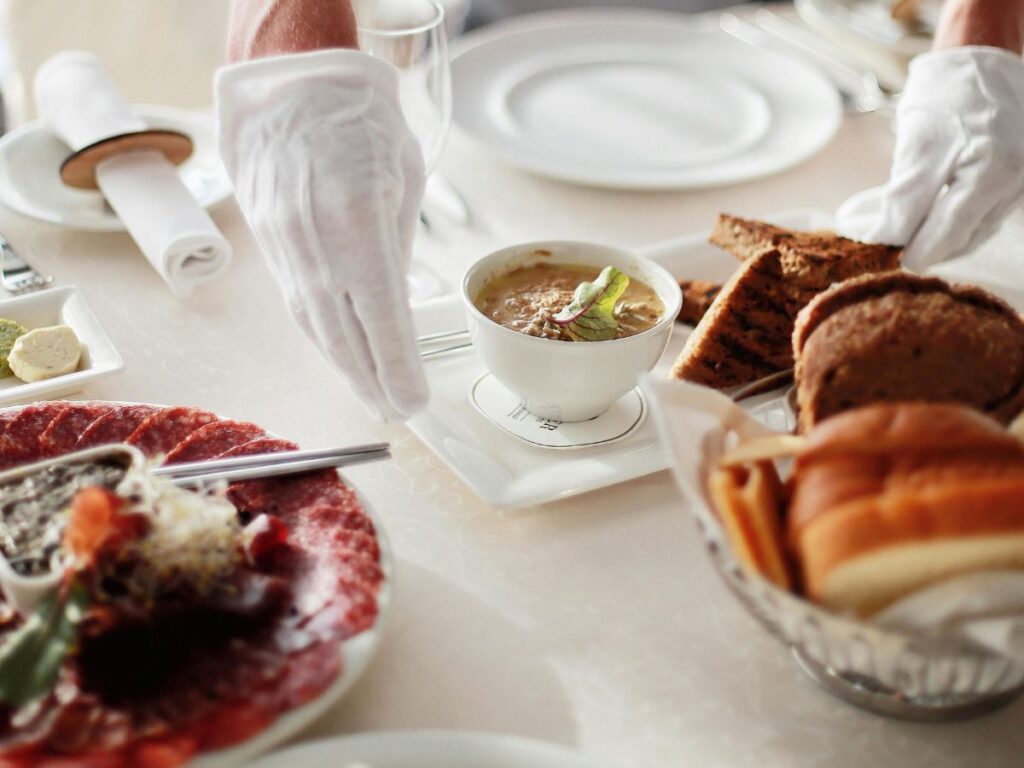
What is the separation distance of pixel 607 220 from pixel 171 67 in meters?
1.42

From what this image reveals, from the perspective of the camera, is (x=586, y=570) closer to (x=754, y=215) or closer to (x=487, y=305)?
(x=487, y=305)

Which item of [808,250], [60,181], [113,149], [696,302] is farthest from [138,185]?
[808,250]

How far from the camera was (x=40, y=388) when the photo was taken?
117 cm

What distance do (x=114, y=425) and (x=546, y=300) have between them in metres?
0.53

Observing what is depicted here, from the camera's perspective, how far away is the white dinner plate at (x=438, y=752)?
735 millimetres

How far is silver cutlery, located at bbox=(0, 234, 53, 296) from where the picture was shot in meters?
1.44

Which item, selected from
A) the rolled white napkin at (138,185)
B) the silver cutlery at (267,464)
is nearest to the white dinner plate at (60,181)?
the rolled white napkin at (138,185)

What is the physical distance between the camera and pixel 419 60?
147 centimetres

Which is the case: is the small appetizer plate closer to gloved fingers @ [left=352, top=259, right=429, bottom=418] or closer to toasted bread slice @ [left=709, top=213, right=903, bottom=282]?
gloved fingers @ [left=352, top=259, right=429, bottom=418]

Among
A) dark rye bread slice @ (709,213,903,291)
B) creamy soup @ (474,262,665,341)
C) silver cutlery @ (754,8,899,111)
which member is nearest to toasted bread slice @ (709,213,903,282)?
dark rye bread slice @ (709,213,903,291)

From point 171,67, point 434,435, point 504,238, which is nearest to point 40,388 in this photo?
point 434,435

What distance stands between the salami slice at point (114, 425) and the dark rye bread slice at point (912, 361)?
706 mm

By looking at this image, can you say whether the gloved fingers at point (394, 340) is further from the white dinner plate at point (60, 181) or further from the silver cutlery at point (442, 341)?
the white dinner plate at point (60, 181)

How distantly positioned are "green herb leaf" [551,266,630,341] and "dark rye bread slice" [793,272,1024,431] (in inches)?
11.0
